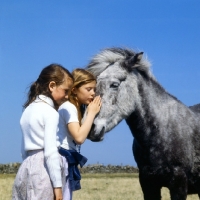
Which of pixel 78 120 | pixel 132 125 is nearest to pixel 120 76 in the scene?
pixel 132 125

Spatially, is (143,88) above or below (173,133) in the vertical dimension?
above

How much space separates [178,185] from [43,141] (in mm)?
2445

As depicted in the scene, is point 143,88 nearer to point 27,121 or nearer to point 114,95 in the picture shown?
point 114,95

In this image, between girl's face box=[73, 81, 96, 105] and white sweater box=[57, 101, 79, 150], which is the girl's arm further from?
girl's face box=[73, 81, 96, 105]

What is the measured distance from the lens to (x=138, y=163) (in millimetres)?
6598

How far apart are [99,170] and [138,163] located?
1986cm

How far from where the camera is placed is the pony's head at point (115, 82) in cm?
572

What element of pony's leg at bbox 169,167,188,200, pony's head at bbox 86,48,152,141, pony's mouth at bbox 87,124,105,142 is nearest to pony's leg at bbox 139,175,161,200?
pony's leg at bbox 169,167,188,200

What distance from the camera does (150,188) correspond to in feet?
21.3

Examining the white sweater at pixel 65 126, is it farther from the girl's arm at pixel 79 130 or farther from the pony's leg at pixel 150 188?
the pony's leg at pixel 150 188

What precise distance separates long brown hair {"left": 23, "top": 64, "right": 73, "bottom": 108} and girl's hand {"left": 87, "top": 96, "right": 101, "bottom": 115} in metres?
0.64

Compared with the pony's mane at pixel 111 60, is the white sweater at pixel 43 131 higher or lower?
lower

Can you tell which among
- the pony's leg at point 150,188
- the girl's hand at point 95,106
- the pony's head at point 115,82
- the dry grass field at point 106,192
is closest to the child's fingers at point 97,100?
the girl's hand at point 95,106

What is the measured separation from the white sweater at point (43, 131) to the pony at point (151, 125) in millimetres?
1499
